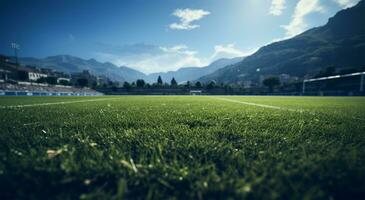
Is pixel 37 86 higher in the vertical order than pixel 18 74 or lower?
lower

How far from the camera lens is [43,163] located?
106 cm

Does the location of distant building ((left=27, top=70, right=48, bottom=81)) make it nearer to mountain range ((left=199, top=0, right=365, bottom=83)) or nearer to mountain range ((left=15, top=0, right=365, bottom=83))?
mountain range ((left=199, top=0, right=365, bottom=83))

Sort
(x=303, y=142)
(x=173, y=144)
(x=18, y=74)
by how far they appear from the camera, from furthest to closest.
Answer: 1. (x=18, y=74)
2. (x=303, y=142)
3. (x=173, y=144)

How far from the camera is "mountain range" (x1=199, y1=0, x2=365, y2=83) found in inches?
4301

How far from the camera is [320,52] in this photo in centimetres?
12362

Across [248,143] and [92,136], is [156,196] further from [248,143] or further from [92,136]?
[92,136]

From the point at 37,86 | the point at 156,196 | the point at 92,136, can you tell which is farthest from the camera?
the point at 37,86

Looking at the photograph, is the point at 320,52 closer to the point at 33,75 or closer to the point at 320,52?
the point at 320,52

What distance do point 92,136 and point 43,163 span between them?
2.31 ft

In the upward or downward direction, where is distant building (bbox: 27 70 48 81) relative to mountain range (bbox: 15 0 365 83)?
downward

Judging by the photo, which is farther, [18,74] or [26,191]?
[18,74]

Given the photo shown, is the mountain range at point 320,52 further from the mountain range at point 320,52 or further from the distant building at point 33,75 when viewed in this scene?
the distant building at point 33,75

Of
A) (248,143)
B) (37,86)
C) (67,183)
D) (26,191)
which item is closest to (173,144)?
(248,143)

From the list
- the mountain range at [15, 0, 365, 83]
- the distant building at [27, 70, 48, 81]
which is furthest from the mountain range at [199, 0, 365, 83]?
the distant building at [27, 70, 48, 81]
